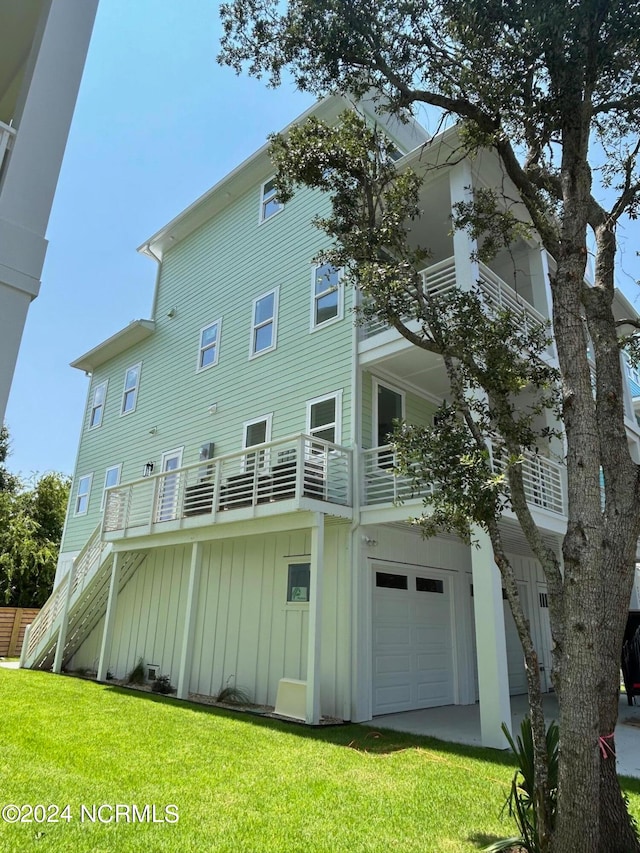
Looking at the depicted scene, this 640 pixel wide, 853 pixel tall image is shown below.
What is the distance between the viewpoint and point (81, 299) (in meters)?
18.4

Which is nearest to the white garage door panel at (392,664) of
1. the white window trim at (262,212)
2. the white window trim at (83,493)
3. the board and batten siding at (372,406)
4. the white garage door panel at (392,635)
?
the white garage door panel at (392,635)

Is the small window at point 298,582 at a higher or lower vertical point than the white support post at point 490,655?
higher

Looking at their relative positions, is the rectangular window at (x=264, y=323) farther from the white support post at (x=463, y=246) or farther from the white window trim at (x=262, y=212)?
the white support post at (x=463, y=246)

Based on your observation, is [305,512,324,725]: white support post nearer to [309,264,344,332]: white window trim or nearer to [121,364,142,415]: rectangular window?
[309,264,344,332]: white window trim

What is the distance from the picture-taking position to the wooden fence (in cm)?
1703

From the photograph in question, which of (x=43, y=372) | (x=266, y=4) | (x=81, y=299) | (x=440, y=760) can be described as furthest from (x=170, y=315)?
(x=440, y=760)

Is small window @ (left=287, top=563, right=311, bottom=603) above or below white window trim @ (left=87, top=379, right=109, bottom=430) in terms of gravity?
below

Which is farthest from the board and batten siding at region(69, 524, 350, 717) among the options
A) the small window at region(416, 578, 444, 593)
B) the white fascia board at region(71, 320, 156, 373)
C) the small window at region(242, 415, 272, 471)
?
the white fascia board at region(71, 320, 156, 373)

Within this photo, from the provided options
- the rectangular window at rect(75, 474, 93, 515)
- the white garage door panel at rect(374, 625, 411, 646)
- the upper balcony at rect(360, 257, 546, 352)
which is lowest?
the white garage door panel at rect(374, 625, 411, 646)

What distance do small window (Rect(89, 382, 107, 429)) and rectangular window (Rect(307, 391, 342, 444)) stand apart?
1028cm

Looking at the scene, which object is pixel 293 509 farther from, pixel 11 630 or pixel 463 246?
pixel 11 630

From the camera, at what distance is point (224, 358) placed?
14.1m

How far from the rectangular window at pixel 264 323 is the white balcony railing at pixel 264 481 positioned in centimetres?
275

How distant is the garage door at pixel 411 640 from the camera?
956 cm
